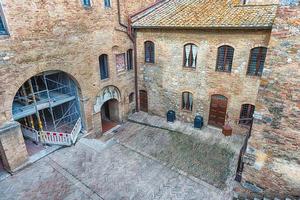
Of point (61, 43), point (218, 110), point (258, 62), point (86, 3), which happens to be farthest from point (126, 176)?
point (86, 3)

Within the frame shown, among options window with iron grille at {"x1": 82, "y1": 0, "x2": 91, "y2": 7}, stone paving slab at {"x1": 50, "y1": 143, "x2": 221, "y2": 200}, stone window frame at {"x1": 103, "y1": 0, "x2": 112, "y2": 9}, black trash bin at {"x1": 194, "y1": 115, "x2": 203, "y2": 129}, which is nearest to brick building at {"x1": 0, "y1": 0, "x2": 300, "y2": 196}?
window with iron grille at {"x1": 82, "y1": 0, "x2": 91, "y2": 7}

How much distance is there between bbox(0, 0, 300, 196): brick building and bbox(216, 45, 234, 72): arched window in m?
0.05

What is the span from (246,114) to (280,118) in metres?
5.02

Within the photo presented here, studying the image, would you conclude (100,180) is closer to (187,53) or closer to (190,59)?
(190,59)

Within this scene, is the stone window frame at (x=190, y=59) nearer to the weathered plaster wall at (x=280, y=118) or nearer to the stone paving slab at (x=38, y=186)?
the weathered plaster wall at (x=280, y=118)

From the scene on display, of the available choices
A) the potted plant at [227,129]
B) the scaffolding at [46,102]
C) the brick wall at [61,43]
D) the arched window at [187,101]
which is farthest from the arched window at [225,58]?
the scaffolding at [46,102]

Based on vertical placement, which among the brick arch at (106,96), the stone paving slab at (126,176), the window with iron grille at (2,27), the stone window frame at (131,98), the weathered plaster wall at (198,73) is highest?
the window with iron grille at (2,27)

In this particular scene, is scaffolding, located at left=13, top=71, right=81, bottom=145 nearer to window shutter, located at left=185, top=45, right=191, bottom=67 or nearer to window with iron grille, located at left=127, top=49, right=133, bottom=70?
window with iron grille, located at left=127, top=49, right=133, bottom=70

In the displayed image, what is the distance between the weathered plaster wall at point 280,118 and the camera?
259 inches

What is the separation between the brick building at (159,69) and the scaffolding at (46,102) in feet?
0.23

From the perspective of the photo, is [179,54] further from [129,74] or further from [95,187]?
[95,187]

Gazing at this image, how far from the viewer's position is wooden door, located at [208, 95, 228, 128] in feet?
42.3

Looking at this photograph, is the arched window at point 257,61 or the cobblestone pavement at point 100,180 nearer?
the cobblestone pavement at point 100,180

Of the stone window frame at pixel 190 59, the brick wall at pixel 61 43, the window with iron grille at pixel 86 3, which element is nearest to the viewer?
the brick wall at pixel 61 43
